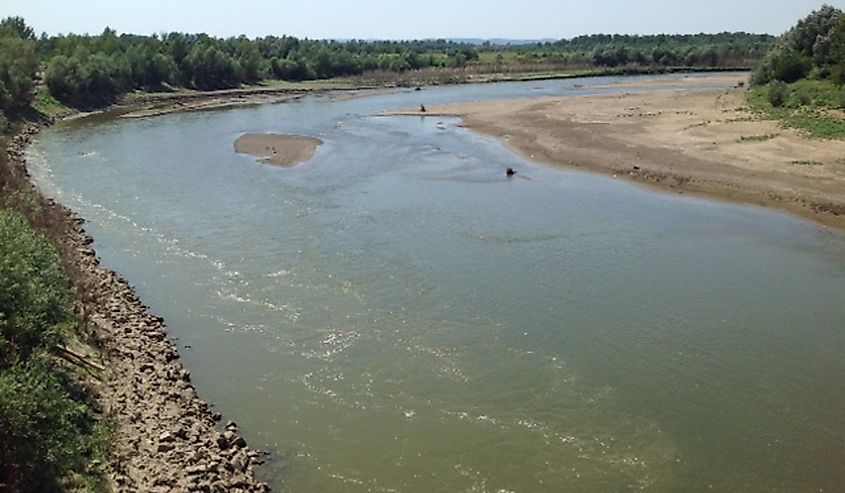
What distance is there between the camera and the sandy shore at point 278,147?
5081 cm

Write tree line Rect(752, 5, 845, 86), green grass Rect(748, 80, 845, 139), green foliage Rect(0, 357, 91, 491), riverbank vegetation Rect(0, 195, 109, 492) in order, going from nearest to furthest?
green foliage Rect(0, 357, 91, 491), riverbank vegetation Rect(0, 195, 109, 492), green grass Rect(748, 80, 845, 139), tree line Rect(752, 5, 845, 86)

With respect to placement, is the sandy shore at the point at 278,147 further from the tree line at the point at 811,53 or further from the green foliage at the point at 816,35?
the green foliage at the point at 816,35

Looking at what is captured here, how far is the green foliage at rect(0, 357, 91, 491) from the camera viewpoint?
40.4 ft

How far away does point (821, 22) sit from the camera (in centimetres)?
7775

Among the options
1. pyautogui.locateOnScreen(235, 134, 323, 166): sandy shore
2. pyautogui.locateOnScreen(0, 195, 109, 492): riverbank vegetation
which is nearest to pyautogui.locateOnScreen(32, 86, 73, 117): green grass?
pyautogui.locateOnScreen(235, 134, 323, 166): sandy shore

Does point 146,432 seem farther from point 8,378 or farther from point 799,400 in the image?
point 799,400

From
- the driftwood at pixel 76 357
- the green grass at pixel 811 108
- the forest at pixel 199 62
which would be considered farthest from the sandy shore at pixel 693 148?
the forest at pixel 199 62

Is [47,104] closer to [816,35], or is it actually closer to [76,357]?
[76,357]

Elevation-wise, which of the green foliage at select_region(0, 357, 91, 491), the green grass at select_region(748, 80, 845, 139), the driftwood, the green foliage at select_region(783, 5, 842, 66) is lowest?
the driftwood

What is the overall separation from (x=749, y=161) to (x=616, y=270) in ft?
70.0

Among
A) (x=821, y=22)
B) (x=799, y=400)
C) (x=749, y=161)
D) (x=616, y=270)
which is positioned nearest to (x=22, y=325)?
(x=799, y=400)

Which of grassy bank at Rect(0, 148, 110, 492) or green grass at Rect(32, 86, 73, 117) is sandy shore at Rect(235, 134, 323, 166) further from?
grassy bank at Rect(0, 148, 110, 492)

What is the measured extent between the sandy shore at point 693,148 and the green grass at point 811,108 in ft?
4.24

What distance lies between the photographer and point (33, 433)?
1258cm
